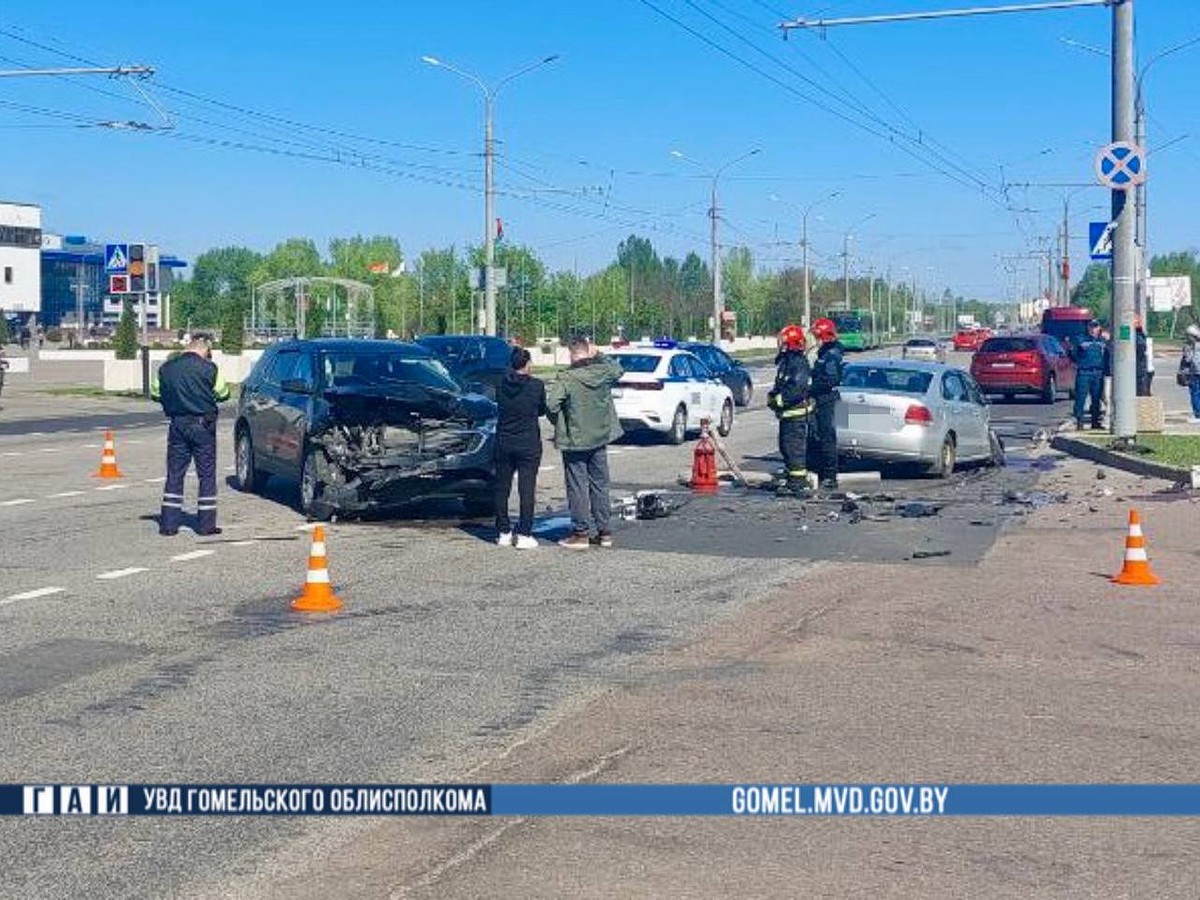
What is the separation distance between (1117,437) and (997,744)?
57.5ft

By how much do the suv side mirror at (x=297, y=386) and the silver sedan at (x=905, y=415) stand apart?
7.06 metres

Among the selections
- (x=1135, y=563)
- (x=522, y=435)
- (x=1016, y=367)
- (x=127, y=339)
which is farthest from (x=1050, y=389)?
(x=1135, y=563)

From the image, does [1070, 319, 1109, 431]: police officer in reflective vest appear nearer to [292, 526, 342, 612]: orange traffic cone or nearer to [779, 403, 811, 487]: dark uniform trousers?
[779, 403, 811, 487]: dark uniform trousers

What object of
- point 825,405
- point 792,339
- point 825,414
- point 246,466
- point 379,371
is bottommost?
point 246,466

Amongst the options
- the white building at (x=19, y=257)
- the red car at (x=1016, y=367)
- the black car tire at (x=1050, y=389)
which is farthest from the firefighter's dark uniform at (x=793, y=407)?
the white building at (x=19, y=257)

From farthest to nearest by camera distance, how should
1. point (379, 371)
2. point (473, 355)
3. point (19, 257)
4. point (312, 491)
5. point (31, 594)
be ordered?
point (19, 257), point (473, 355), point (379, 371), point (312, 491), point (31, 594)

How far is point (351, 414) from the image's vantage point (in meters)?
16.7

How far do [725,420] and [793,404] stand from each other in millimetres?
11078

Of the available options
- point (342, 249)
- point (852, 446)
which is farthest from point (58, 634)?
point (342, 249)

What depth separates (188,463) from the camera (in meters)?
15.6

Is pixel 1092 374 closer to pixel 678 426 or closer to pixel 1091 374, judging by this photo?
pixel 1091 374

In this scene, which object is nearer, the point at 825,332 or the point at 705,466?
the point at 825,332

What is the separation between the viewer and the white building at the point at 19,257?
118562 millimetres

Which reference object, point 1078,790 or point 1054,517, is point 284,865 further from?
point 1054,517
